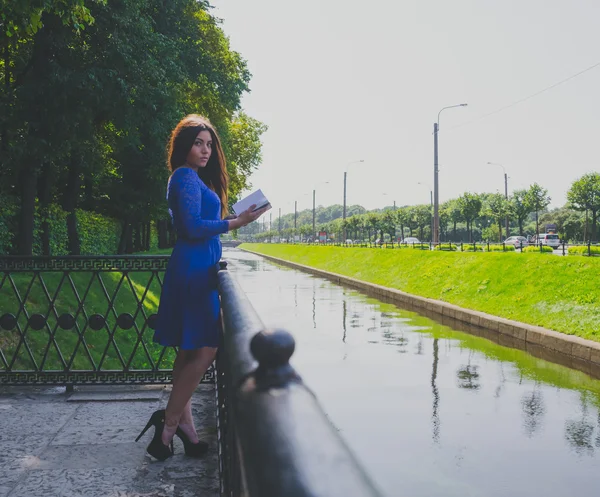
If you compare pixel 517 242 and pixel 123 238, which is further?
pixel 517 242

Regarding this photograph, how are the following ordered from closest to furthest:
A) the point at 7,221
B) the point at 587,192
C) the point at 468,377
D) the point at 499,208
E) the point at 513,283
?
the point at 468,377 → the point at 513,283 → the point at 7,221 → the point at 587,192 → the point at 499,208

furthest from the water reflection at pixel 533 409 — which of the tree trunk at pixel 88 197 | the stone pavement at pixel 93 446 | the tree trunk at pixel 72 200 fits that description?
the tree trunk at pixel 88 197

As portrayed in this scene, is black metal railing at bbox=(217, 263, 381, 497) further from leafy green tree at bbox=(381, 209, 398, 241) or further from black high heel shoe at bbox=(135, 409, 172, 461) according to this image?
leafy green tree at bbox=(381, 209, 398, 241)

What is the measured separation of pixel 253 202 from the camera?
347 centimetres

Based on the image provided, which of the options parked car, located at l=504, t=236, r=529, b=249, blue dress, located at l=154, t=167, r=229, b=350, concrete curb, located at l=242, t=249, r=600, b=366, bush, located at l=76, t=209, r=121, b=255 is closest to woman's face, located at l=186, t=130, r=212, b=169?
blue dress, located at l=154, t=167, r=229, b=350

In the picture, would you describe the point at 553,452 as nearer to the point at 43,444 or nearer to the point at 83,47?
the point at 43,444

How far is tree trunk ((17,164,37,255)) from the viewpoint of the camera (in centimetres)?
1589

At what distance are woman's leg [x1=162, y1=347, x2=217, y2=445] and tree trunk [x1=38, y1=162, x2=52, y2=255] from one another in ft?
54.1

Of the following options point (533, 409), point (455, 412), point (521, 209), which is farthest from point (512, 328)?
point (521, 209)

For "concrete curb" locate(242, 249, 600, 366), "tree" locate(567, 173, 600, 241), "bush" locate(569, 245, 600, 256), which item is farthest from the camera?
"tree" locate(567, 173, 600, 241)

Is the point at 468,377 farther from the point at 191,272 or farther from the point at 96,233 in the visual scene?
the point at 96,233

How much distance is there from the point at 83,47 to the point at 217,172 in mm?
14624

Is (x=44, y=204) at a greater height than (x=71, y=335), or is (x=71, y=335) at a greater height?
(x=44, y=204)

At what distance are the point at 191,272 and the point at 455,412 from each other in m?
4.21
